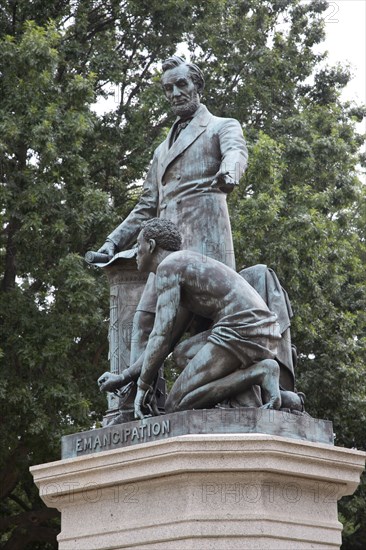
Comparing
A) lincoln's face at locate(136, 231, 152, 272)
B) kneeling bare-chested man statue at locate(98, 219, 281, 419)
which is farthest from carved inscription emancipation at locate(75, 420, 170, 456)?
lincoln's face at locate(136, 231, 152, 272)

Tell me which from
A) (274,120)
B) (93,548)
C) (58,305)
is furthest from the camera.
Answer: (274,120)

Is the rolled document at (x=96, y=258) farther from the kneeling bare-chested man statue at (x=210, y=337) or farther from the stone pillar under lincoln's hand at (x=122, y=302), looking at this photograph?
the kneeling bare-chested man statue at (x=210, y=337)

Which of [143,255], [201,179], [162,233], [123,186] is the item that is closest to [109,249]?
[143,255]

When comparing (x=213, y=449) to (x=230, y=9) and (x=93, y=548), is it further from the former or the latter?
(x=230, y=9)

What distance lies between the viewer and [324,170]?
70.7 feet

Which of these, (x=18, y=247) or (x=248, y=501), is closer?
(x=248, y=501)

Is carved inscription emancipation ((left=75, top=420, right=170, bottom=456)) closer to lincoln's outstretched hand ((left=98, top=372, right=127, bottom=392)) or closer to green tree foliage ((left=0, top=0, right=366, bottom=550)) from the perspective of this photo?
lincoln's outstretched hand ((left=98, top=372, right=127, bottom=392))

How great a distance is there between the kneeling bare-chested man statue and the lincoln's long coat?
48 centimetres

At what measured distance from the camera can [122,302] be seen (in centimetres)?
976

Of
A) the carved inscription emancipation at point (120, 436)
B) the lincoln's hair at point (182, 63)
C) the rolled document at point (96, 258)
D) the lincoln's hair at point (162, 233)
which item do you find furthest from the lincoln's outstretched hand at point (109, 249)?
the carved inscription emancipation at point (120, 436)

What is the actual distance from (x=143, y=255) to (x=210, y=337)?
954mm

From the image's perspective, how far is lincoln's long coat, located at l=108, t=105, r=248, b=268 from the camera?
915cm

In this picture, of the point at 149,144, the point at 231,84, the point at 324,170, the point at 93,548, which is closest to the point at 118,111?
the point at 149,144

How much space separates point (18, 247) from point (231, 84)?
6374mm
